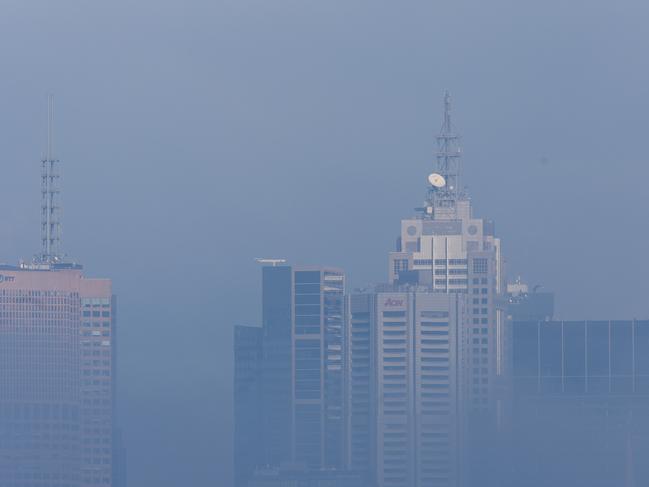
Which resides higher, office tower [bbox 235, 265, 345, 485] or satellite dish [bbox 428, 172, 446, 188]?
satellite dish [bbox 428, 172, 446, 188]

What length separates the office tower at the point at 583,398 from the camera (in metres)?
33.2

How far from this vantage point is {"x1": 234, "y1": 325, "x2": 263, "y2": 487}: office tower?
34.5 m

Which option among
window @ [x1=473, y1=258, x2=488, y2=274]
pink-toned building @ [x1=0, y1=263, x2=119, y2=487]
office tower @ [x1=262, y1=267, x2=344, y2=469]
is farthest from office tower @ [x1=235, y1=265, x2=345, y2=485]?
pink-toned building @ [x1=0, y1=263, x2=119, y2=487]

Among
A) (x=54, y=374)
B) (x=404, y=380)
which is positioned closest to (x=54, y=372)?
(x=54, y=374)

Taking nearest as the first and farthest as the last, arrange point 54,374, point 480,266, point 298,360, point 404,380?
point 404,380 < point 54,374 < point 480,266 < point 298,360

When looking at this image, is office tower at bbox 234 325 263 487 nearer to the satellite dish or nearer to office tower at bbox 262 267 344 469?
office tower at bbox 262 267 344 469

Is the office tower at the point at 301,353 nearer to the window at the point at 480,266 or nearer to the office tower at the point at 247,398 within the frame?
the office tower at the point at 247,398

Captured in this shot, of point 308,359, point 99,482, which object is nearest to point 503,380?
point 308,359

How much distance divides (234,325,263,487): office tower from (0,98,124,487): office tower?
2.28m

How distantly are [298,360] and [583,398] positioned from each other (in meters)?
5.11

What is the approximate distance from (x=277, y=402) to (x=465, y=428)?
165 inches

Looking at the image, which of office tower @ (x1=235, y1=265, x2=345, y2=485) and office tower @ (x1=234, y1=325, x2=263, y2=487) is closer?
office tower @ (x1=234, y1=325, x2=263, y2=487)

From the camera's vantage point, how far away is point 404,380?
35562 mm

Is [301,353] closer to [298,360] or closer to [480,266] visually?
[298,360]
